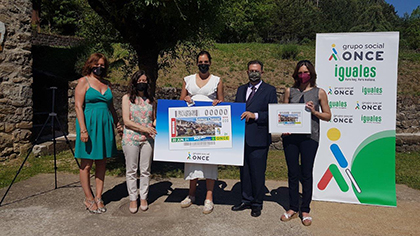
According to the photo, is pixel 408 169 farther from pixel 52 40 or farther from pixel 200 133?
pixel 52 40

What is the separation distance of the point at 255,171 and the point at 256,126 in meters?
0.65

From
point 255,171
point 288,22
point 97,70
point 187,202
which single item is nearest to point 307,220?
point 255,171

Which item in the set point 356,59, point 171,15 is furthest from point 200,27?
point 356,59

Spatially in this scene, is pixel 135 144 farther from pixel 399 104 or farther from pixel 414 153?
pixel 399 104

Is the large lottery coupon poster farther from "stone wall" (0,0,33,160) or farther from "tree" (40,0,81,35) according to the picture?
"tree" (40,0,81,35)

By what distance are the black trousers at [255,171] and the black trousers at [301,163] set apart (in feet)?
1.20

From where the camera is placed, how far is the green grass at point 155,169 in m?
6.52

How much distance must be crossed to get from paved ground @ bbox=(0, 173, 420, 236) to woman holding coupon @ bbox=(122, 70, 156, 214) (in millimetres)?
476

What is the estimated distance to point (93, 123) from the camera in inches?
173

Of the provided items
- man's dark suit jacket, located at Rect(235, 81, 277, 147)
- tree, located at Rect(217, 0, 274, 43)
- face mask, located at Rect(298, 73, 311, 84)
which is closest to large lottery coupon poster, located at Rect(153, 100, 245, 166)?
man's dark suit jacket, located at Rect(235, 81, 277, 147)

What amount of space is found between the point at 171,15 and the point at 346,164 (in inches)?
169

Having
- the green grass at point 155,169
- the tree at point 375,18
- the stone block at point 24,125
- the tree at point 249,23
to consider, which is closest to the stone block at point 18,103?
the stone block at point 24,125

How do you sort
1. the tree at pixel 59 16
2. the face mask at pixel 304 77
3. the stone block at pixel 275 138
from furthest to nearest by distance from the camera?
the tree at pixel 59 16 → the stone block at pixel 275 138 → the face mask at pixel 304 77

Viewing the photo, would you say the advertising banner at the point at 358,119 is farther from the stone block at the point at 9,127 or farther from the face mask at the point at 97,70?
the stone block at the point at 9,127
